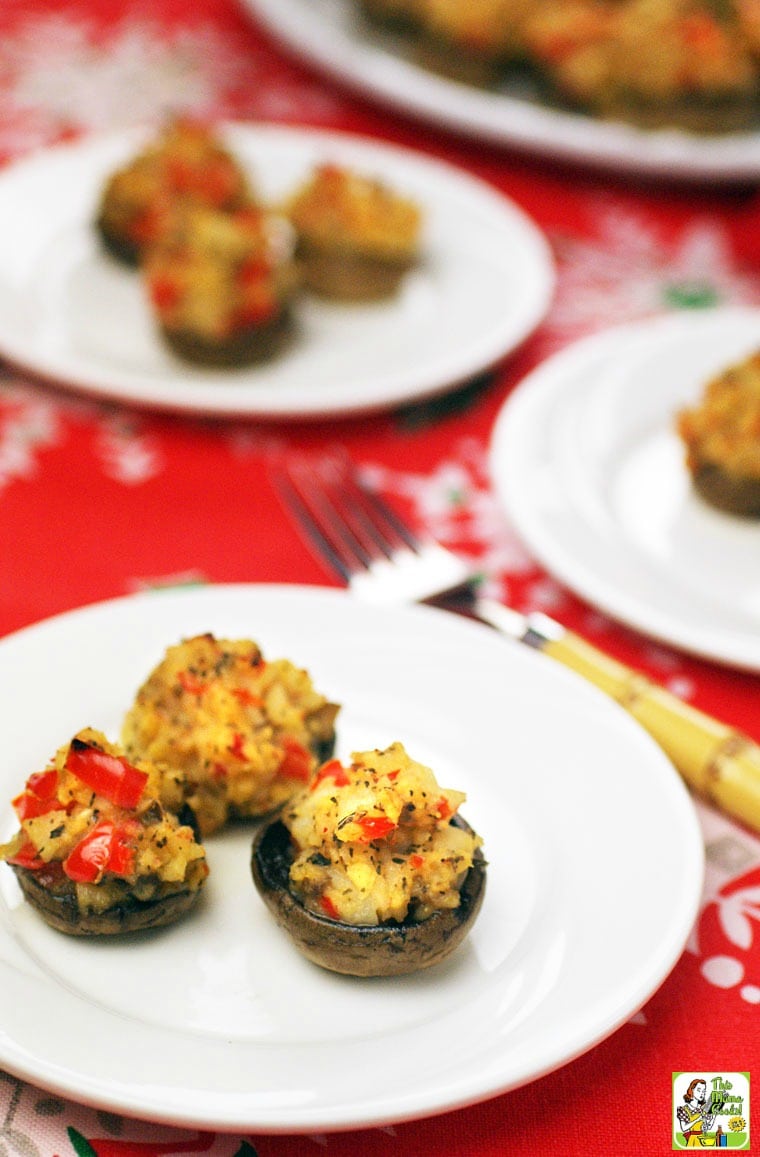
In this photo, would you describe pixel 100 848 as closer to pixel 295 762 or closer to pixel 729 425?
pixel 295 762

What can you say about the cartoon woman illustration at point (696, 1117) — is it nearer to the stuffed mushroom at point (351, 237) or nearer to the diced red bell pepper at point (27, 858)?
the diced red bell pepper at point (27, 858)

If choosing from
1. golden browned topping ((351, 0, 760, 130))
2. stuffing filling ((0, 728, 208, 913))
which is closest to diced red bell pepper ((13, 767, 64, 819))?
stuffing filling ((0, 728, 208, 913))

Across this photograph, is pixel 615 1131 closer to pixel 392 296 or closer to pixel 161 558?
pixel 161 558

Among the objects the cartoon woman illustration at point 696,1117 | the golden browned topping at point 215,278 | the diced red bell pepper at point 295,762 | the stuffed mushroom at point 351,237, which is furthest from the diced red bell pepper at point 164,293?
the cartoon woman illustration at point 696,1117

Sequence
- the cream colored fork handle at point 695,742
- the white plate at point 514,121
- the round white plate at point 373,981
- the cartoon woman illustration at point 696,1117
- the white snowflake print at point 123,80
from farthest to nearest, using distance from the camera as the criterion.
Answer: the white snowflake print at point 123,80
the white plate at point 514,121
the cream colored fork handle at point 695,742
the cartoon woman illustration at point 696,1117
the round white plate at point 373,981

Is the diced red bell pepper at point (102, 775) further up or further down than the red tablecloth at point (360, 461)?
further up

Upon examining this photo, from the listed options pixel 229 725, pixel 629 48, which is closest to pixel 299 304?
pixel 629 48

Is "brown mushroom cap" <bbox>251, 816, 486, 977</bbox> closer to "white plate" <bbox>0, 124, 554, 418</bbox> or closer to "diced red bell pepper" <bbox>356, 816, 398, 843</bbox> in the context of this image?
"diced red bell pepper" <bbox>356, 816, 398, 843</bbox>

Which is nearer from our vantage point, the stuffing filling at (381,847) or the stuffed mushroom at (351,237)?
the stuffing filling at (381,847)
